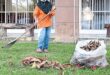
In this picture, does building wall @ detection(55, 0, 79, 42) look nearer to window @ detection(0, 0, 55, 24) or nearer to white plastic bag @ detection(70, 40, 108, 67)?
window @ detection(0, 0, 55, 24)

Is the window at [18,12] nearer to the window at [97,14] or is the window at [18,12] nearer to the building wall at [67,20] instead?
the building wall at [67,20]

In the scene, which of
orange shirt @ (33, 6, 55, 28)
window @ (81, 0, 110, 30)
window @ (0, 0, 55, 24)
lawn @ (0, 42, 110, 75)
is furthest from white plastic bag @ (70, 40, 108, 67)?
window @ (0, 0, 55, 24)

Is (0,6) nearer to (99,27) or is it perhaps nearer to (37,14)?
(99,27)

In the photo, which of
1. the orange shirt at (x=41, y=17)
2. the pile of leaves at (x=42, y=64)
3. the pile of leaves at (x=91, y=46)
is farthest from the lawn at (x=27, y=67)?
the orange shirt at (x=41, y=17)

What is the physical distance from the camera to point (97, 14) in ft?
59.2

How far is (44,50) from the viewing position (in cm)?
1279

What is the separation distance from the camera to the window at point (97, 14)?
18.0m

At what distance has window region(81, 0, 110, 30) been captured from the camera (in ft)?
59.0

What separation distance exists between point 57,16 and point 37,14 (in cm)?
417

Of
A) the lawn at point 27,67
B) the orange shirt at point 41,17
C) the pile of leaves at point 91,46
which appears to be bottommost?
the lawn at point 27,67

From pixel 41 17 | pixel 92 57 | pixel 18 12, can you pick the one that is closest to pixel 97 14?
pixel 18 12

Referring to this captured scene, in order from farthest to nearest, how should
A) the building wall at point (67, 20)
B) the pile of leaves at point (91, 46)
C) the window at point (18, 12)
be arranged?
1. the window at point (18, 12)
2. the building wall at point (67, 20)
3. the pile of leaves at point (91, 46)

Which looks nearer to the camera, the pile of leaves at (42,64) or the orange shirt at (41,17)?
the pile of leaves at (42,64)

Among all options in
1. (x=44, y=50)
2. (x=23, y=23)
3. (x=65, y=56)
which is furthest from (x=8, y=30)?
(x=65, y=56)
